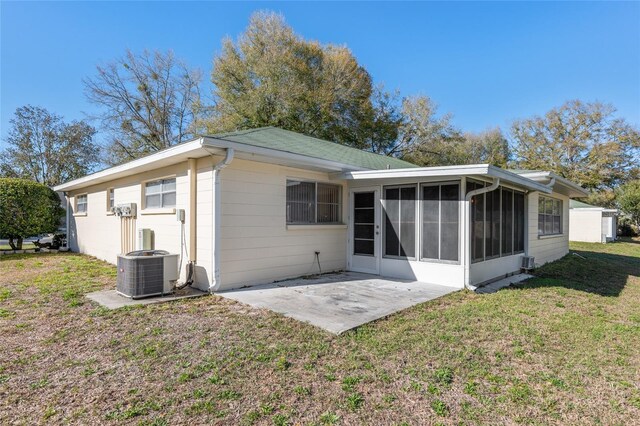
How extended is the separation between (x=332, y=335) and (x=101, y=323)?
295cm

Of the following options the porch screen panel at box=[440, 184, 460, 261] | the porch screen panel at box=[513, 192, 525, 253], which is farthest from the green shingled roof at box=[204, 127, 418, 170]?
the porch screen panel at box=[513, 192, 525, 253]

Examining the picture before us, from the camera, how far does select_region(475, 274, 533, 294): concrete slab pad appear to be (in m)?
6.45

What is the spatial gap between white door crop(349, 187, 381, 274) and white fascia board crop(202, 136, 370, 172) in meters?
0.73

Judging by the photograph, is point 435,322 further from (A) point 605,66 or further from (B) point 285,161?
(A) point 605,66

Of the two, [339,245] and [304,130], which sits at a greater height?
[304,130]

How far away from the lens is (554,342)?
3834 millimetres

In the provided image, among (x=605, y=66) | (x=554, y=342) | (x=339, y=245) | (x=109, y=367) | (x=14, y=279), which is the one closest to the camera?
(x=109, y=367)

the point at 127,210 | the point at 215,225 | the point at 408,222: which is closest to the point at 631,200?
the point at 408,222

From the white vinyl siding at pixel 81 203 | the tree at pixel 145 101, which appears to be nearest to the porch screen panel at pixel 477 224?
the white vinyl siding at pixel 81 203

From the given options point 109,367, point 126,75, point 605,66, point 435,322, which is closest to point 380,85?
point 605,66

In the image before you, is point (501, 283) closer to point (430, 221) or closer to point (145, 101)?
point (430, 221)

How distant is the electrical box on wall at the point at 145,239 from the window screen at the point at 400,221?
5.23 m

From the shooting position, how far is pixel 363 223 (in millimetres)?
8008

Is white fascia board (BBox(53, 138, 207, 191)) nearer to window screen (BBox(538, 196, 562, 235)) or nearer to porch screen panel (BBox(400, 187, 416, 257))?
porch screen panel (BBox(400, 187, 416, 257))
